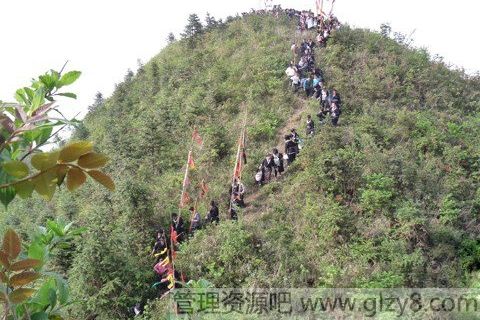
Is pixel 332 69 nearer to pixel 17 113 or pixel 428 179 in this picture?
pixel 428 179

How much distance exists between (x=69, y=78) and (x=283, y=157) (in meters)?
10.0

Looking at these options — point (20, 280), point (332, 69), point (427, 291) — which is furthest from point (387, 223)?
point (20, 280)

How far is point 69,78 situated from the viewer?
1178 mm

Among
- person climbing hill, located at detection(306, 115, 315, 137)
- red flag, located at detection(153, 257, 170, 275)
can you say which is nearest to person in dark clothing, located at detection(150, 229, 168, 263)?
red flag, located at detection(153, 257, 170, 275)

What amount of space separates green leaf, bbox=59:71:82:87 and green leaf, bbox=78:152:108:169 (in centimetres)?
36

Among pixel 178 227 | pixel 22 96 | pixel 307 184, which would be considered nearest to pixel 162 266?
pixel 178 227

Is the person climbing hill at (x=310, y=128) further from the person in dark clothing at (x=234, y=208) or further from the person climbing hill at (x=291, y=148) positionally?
the person in dark clothing at (x=234, y=208)

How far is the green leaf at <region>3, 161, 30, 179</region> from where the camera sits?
900 mm

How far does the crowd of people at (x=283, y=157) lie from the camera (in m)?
→ 8.54

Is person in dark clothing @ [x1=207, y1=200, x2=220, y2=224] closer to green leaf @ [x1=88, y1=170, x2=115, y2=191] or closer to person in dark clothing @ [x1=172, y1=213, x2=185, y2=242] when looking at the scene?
person in dark clothing @ [x1=172, y1=213, x2=185, y2=242]

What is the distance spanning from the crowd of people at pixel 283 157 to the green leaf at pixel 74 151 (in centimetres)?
475

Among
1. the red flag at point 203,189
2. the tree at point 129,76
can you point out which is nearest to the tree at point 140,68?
the tree at point 129,76

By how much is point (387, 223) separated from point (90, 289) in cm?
495

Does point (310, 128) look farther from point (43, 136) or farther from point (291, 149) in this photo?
point (43, 136)
